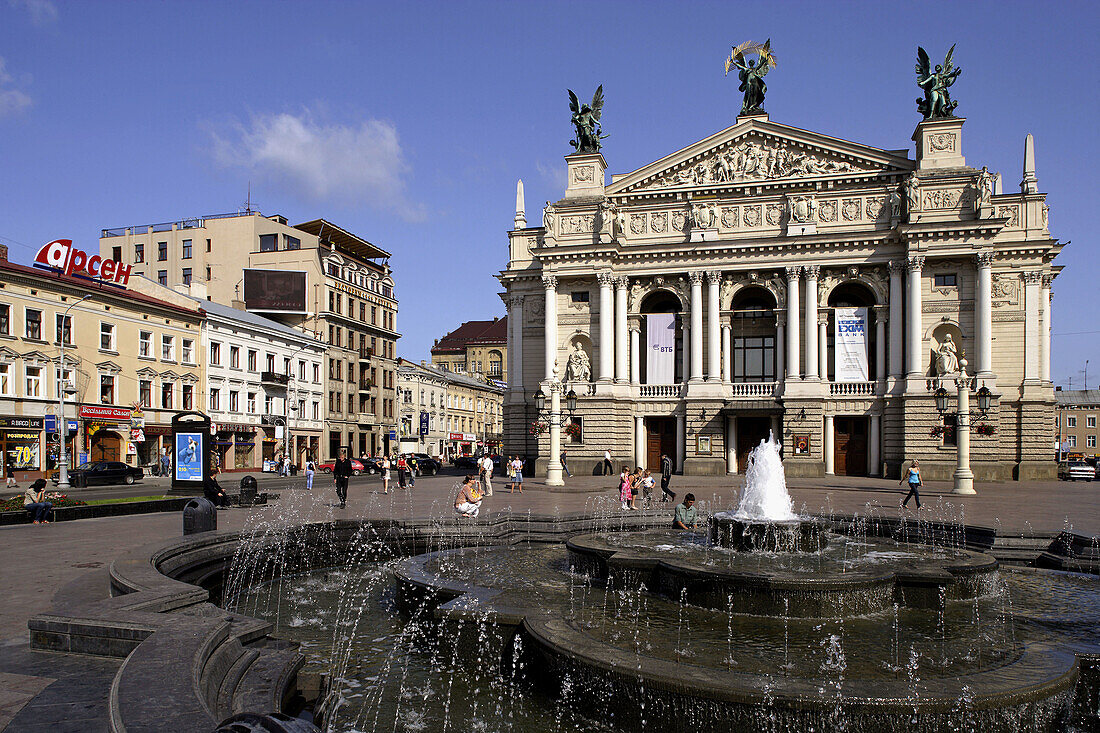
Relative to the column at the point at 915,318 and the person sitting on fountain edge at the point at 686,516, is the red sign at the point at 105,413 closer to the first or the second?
the person sitting on fountain edge at the point at 686,516

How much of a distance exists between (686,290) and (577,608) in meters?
38.7

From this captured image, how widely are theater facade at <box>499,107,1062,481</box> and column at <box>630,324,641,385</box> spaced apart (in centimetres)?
9

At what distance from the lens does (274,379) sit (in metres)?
58.9

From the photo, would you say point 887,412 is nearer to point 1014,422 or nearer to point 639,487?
point 1014,422

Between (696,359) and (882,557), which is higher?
(696,359)

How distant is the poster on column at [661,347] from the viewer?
47344 millimetres

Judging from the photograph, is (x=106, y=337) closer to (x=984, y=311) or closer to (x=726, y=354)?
(x=726, y=354)

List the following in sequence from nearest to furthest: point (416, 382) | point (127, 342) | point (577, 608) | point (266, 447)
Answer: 1. point (577, 608)
2. point (127, 342)
3. point (266, 447)
4. point (416, 382)

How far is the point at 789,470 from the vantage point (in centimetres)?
4391

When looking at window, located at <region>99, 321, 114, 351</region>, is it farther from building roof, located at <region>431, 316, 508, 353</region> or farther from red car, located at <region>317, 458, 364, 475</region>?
building roof, located at <region>431, 316, 508, 353</region>

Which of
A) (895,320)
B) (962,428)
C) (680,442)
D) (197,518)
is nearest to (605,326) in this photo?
(680,442)

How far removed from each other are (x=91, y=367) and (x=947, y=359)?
4980cm

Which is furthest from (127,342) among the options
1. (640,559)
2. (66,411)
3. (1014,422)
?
(1014,422)

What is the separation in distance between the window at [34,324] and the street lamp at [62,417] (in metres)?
1.16
